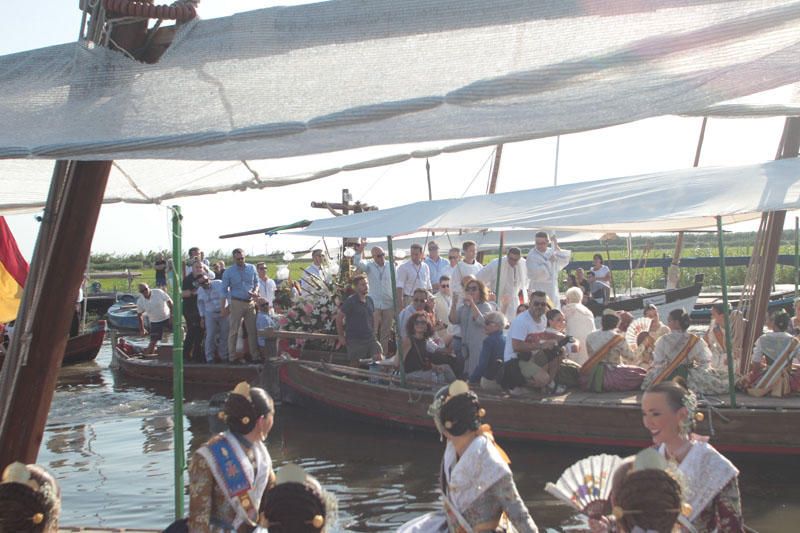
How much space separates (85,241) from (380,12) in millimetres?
1556

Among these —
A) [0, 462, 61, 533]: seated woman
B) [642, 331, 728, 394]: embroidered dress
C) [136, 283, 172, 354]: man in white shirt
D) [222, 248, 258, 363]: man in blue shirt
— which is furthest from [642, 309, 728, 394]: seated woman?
[136, 283, 172, 354]: man in white shirt

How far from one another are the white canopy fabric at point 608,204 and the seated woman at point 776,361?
133 cm

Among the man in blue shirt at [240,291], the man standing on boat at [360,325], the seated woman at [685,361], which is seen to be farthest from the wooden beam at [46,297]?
the man in blue shirt at [240,291]

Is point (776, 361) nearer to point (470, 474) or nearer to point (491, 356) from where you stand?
point (491, 356)

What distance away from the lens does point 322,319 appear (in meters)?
15.4

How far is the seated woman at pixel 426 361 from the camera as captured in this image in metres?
11.7

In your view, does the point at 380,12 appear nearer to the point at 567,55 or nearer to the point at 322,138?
the point at 322,138

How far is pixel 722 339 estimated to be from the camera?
1245cm

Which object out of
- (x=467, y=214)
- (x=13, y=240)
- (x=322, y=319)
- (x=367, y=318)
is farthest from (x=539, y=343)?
(x=13, y=240)

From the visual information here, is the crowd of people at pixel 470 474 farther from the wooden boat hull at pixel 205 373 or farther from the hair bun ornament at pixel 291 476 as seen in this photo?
the wooden boat hull at pixel 205 373

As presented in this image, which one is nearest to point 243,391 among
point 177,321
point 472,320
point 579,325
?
point 177,321

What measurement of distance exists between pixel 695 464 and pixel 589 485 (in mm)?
409

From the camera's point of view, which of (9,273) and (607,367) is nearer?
(9,273)

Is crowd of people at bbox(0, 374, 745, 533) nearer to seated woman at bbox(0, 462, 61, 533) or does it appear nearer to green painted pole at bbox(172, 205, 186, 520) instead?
green painted pole at bbox(172, 205, 186, 520)
